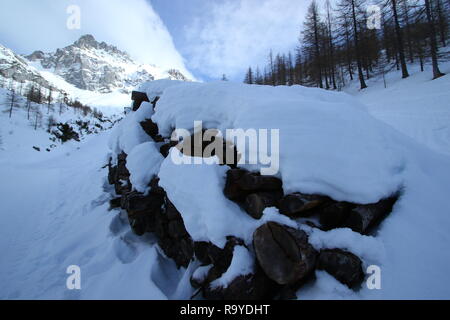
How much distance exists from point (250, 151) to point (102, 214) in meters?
5.48

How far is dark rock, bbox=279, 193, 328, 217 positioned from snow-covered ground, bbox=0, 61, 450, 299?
15 cm

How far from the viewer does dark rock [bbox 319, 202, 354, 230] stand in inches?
102

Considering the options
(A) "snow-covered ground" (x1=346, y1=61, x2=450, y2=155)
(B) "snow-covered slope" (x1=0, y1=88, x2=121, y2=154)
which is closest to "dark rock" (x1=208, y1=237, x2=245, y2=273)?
(A) "snow-covered ground" (x1=346, y1=61, x2=450, y2=155)

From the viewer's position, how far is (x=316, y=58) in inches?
822

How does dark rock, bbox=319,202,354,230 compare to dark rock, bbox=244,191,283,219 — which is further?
dark rock, bbox=244,191,283,219

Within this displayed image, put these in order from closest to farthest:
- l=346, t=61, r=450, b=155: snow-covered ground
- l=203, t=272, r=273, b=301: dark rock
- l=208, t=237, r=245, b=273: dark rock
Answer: l=203, t=272, r=273, b=301: dark rock
l=208, t=237, r=245, b=273: dark rock
l=346, t=61, r=450, b=155: snow-covered ground

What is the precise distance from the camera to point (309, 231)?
251cm

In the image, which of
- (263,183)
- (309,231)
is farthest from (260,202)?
(309,231)

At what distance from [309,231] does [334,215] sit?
424mm

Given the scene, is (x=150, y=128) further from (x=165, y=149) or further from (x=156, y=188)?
(x=156, y=188)

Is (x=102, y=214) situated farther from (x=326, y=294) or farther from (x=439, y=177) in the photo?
(x=439, y=177)

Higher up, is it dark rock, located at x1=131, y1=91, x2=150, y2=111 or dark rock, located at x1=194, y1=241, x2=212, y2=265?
dark rock, located at x1=131, y1=91, x2=150, y2=111

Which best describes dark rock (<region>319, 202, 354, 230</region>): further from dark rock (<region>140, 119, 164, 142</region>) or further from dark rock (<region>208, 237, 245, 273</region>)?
dark rock (<region>140, 119, 164, 142</region>)
